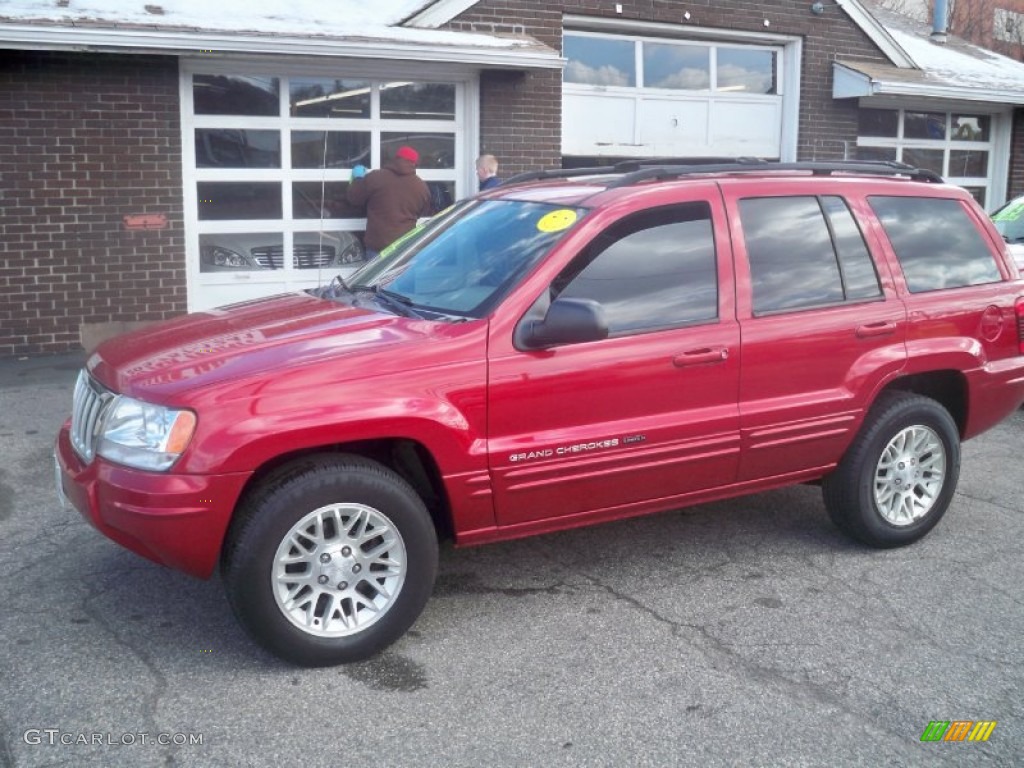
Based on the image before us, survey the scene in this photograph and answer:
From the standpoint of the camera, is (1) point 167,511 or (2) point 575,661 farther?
(2) point 575,661

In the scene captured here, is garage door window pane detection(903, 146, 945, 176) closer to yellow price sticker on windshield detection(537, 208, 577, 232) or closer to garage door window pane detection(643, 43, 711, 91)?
garage door window pane detection(643, 43, 711, 91)

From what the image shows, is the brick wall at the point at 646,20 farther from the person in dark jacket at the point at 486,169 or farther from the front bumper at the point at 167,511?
the front bumper at the point at 167,511

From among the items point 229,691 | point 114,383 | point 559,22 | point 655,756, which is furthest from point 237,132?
point 655,756

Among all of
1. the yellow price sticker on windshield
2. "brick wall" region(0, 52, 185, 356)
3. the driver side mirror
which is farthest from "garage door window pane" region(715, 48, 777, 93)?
the driver side mirror

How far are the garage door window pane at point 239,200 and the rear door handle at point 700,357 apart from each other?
6857 mm

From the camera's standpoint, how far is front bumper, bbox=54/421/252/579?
3.88 m

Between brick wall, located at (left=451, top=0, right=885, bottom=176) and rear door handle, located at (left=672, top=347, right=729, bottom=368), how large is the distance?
7.11 metres

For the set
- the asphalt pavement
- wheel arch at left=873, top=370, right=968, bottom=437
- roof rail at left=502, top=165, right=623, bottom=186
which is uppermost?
roof rail at left=502, top=165, right=623, bottom=186

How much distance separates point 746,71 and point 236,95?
6.21 metres

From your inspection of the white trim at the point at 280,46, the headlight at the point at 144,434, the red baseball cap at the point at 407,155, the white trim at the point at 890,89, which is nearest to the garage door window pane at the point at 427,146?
the red baseball cap at the point at 407,155

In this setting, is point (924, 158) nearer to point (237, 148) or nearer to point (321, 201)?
point (321, 201)

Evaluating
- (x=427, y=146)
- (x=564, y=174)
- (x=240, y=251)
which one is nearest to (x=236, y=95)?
(x=240, y=251)

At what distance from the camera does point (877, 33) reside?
45.2 ft

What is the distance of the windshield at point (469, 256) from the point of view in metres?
4.64
